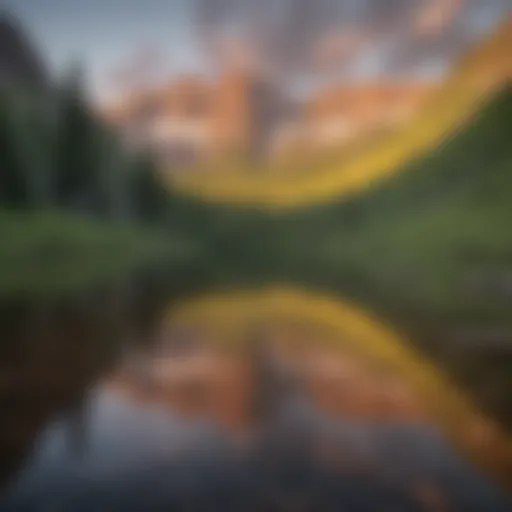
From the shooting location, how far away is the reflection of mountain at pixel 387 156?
11.3 ft

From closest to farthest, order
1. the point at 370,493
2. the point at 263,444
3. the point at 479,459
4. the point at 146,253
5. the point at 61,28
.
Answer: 1. the point at 370,493
2. the point at 479,459
3. the point at 263,444
4. the point at 61,28
5. the point at 146,253

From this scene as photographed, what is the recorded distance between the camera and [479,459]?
7.39 feet

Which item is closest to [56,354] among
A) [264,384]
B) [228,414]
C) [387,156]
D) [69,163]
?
[228,414]

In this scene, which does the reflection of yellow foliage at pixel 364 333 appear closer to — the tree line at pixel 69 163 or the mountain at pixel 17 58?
the tree line at pixel 69 163

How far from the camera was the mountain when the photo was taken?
3373 millimetres

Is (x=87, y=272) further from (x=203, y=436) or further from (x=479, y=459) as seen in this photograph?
(x=479, y=459)

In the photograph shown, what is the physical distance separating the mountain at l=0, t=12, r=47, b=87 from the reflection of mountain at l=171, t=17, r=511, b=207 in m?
1.18

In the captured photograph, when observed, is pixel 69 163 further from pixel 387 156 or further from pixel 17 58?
pixel 387 156

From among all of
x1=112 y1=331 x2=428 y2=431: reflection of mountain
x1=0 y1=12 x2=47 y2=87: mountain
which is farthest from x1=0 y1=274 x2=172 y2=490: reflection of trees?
x1=0 y1=12 x2=47 y2=87: mountain

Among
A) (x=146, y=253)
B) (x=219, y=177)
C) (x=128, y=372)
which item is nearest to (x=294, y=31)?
(x=219, y=177)

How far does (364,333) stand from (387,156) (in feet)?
4.06

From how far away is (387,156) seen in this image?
11.8 feet

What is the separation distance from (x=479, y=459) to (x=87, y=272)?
2.66 meters

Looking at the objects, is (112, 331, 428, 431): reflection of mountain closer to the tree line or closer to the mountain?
the tree line
